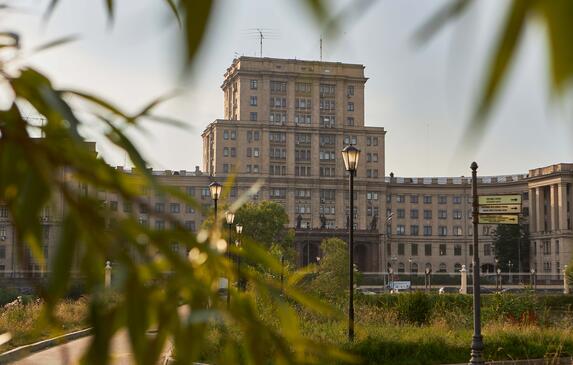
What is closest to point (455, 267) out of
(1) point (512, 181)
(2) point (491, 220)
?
(1) point (512, 181)

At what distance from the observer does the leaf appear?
27.2 inches

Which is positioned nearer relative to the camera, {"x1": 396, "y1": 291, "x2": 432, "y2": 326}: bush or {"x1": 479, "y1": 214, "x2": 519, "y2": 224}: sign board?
{"x1": 479, "y1": 214, "x2": 519, "y2": 224}: sign board

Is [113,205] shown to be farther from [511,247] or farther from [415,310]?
[511,247]

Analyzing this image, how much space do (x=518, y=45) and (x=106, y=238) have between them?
2.07 ft

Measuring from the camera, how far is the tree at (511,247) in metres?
109

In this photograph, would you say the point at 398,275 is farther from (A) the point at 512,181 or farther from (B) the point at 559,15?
(B) the point at 559,15

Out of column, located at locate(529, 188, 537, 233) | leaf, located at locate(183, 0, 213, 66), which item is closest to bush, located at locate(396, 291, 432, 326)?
leaf, located at locate(183, 0, 213, 66)

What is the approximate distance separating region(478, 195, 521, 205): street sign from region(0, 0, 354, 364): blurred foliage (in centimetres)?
1495

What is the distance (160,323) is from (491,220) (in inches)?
603

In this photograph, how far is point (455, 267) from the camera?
11775 cm

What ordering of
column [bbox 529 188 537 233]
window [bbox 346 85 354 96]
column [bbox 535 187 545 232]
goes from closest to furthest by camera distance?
window [bbox 346 85 354 96], column [bbox 535 187 545 232], column [bbox 529 188 537 233]

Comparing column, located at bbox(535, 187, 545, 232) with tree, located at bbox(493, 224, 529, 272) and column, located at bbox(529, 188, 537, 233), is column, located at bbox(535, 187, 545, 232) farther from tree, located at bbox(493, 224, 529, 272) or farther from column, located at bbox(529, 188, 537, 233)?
tree, located at bbox(493, 224, 529, 272)

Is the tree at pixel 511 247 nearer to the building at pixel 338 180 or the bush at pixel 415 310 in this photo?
the building at pixel 338 180

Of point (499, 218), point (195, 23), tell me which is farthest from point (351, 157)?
point (195, 23)
